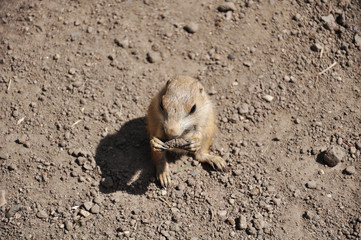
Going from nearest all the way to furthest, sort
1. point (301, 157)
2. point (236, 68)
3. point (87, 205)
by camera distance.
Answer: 1. point (87, 205)
2. point (301, 157)
3. point (236, 68)

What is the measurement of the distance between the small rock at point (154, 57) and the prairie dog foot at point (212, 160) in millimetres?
1313

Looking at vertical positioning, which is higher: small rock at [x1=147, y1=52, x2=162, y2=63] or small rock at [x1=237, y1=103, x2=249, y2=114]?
small rock at [x1=147, y1=52, x2=162, y2=63]

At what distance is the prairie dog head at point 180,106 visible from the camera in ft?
10.8

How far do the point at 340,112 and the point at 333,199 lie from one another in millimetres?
1053

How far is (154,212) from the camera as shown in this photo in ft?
12.5

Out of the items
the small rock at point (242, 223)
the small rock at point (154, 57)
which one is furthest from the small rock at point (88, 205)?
the small rock at point (154, 57)

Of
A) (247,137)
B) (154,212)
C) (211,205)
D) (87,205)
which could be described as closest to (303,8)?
(247,137)

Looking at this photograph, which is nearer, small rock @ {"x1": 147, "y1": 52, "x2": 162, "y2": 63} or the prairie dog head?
the prairie dog head

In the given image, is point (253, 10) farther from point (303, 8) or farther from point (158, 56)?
point (158, 56)

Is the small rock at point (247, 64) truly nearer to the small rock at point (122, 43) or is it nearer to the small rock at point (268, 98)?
the small rock at point (268, 98)

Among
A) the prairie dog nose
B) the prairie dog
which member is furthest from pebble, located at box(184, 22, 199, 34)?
the prairie dog nose

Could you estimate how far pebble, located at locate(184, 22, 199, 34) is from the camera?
493cm

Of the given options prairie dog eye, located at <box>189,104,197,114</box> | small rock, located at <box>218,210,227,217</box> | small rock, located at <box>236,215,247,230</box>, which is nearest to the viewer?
prairie dog eye, located at <box>189,104,197,114</box>

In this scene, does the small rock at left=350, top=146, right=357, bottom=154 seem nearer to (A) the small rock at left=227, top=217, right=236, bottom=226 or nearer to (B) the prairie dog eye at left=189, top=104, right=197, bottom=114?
(A) the small rock at left=227, top=217, right=236, bottom=226
